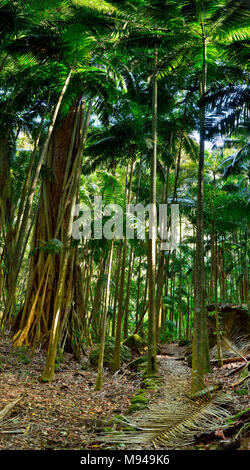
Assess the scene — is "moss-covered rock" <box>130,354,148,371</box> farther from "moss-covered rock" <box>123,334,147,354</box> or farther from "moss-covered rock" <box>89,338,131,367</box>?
"moss-covered rock" <box>123,334,147,354</box>

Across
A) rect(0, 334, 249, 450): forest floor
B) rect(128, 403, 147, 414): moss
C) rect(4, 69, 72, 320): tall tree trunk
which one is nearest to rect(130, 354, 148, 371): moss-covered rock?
rect(0, 334, 249, 450): forest floor

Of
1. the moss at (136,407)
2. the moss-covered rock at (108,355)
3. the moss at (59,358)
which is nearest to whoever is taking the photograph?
the moss at (136,407)

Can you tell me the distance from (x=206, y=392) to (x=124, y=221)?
13.8ft

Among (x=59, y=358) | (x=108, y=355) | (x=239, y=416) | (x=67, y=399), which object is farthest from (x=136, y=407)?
(x=108, y=355)

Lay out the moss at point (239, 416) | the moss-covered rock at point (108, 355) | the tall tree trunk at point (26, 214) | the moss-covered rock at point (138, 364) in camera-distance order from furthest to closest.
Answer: the moss-covered rock at point (108, 355)
the moss-covered rock at point (138, 364)
the tall tree trunk at point (26, 214)
the moss at point (239, 416)

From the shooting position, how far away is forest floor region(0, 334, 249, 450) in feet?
10.7

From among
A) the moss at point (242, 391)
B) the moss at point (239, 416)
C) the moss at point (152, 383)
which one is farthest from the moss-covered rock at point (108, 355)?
the moss at point (239, 416)

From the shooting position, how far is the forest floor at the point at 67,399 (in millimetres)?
3252

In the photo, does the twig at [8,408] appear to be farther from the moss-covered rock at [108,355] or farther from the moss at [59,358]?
the moss-covered rock at [108,355]

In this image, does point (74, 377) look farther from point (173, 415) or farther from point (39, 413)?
point (173, 415)

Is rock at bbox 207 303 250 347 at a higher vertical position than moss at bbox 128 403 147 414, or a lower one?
higher
